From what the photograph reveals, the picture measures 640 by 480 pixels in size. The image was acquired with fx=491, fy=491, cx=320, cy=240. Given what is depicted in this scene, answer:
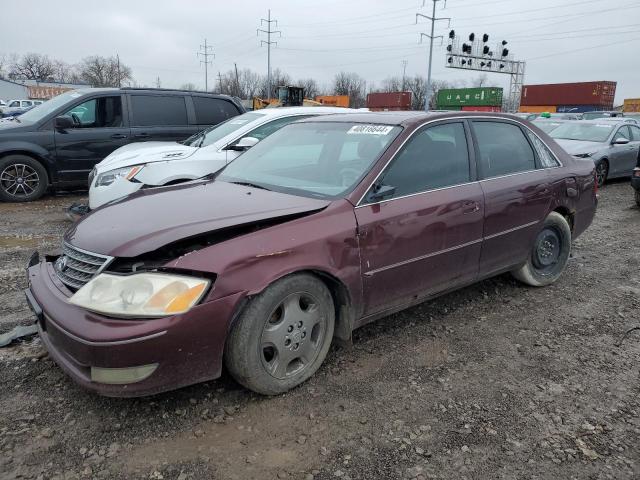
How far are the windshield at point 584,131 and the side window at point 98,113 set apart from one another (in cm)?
958

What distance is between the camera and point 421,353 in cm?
336

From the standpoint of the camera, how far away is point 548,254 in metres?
4.61

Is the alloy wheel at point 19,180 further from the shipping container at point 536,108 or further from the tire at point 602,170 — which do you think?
the shipping container at point 536,108

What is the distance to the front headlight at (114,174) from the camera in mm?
5812

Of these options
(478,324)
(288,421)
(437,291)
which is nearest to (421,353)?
(437,291)

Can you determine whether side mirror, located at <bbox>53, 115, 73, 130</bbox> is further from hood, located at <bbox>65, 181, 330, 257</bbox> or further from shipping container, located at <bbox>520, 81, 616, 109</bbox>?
shipping container, located at <bbox>520, 81, 616, 109</bbox>

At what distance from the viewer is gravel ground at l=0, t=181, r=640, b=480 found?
2287 millimetres

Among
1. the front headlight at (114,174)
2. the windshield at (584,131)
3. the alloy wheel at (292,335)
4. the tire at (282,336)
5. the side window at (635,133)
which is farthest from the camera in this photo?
the side window at (635,133)

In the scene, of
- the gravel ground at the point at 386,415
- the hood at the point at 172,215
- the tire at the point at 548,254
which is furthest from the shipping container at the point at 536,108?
the hood at the point at 172,215

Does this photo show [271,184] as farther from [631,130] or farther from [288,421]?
[631,130]

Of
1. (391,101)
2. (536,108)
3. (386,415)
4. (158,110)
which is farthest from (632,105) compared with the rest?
(386,415)

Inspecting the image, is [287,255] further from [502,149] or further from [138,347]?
[502,149]

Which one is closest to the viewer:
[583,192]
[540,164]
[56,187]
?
[540,164]

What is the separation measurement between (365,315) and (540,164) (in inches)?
94.1
